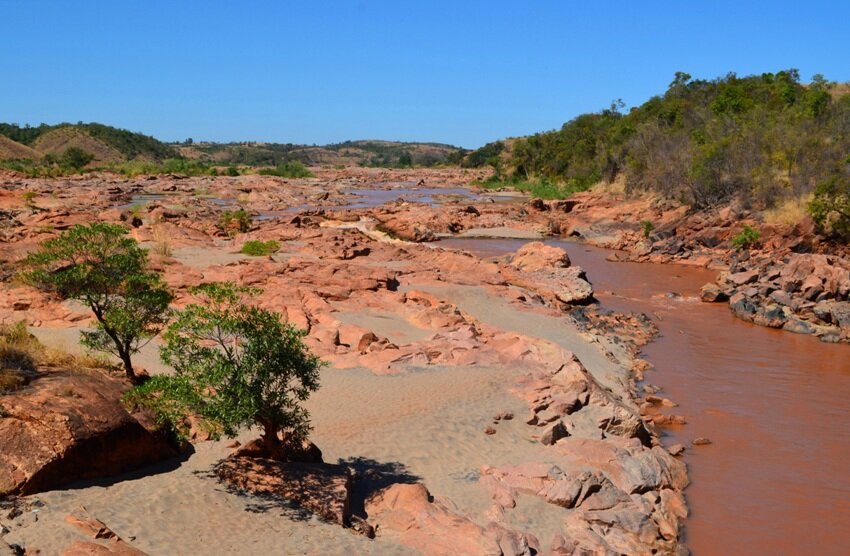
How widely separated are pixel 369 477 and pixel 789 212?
94.4 feet

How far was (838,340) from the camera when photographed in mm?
19969

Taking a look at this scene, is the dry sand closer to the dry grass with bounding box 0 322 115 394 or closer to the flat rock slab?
the flat rock slab

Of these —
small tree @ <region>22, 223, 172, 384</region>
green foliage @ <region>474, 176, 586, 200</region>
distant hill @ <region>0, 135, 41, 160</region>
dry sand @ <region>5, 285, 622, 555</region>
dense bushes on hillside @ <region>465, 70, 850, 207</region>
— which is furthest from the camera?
distant hill @ <region>0, 135, 41, 160</region>

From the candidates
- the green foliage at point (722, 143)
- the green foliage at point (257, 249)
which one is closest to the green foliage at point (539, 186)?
the green foliage at point (722, 143)

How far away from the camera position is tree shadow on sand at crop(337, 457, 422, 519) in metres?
9.08

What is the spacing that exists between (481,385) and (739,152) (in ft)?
95.3

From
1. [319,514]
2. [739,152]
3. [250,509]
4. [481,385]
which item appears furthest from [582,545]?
[739,152]

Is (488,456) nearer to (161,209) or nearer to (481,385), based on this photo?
(481,385)

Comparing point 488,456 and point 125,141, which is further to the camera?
point 125,141

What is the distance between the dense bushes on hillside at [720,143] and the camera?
33.9m

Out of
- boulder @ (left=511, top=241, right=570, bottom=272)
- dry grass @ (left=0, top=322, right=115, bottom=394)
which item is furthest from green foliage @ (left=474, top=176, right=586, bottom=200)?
dry grass @ (left=0, top=322, right=115, bottom=394)

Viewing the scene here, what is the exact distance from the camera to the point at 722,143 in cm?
3766

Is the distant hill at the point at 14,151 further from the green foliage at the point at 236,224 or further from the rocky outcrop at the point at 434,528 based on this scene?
the rocky outcrop at the point at 434,528

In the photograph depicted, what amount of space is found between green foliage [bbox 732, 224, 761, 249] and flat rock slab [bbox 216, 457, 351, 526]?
28.0m
